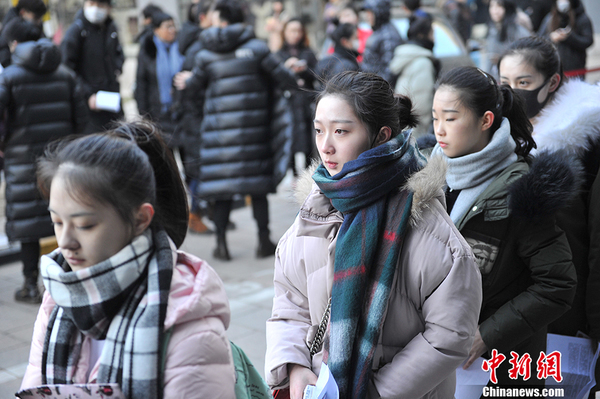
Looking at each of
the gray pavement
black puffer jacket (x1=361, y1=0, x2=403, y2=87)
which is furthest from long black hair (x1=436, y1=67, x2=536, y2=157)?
black puffer jacket (x1=361, y1=0, x2=403, y2=87)

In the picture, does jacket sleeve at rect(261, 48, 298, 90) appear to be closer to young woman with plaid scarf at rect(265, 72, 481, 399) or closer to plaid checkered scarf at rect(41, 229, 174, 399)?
young woman with plaid scarf at rect(265, 72, 481, 399)

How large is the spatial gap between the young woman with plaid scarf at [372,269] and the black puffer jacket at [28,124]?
3.51 meters

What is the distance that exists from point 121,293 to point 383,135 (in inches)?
36.5

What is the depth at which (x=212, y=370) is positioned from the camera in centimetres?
144

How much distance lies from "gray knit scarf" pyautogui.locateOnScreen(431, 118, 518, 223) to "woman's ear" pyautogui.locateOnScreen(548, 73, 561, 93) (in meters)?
0.72

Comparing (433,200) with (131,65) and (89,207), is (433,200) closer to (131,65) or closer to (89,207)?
(89,207)

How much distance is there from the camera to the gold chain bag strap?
1834 millimetres

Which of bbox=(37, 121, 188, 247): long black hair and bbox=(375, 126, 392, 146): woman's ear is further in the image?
bbox=(375, 126, 392, 146): woman's ear

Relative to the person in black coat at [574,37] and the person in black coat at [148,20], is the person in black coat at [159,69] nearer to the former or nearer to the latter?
the person in black coat at [148,20]

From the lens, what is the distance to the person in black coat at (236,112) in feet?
18.1

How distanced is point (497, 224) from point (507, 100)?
22.4 inches

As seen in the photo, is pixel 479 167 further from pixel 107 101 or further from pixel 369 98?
pixel 107 101

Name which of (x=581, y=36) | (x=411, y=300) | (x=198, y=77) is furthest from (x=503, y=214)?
(x=581, y=36)

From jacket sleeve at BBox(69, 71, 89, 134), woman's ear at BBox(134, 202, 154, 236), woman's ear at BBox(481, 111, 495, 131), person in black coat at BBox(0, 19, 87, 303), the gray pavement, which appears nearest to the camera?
woman's ear at BBox(134, 202, 154, 236)
